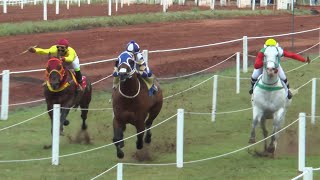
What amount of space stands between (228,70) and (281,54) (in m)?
11.0

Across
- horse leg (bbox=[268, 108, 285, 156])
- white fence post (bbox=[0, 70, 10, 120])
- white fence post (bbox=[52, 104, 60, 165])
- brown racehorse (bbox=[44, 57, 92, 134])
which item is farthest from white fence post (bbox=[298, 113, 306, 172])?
white fence post (bbox=[0, 70, 10, 120])

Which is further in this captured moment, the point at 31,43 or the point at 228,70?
the point at 31,43

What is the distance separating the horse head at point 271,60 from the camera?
542 inches

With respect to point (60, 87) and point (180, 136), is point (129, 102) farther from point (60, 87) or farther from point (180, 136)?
point (60, 87)

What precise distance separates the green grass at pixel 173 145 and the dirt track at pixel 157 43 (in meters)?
3.11

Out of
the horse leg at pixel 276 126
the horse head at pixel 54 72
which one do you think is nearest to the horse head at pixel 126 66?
the horse head at pixel 54 72

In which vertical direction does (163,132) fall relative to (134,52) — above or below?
below

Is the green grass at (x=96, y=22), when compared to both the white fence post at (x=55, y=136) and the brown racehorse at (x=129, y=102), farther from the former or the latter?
the white fence post at (x=55, y=136)

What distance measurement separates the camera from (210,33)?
3488 centimetres

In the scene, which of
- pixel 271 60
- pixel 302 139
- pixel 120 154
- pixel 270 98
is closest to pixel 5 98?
pixel 120 154

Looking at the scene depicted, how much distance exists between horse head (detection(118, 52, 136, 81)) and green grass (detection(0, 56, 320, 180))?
1.46 meters

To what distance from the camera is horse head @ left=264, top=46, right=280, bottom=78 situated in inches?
542

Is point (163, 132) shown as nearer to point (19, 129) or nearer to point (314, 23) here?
point (19, 129)

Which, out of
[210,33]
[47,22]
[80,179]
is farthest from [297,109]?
[47,22]
